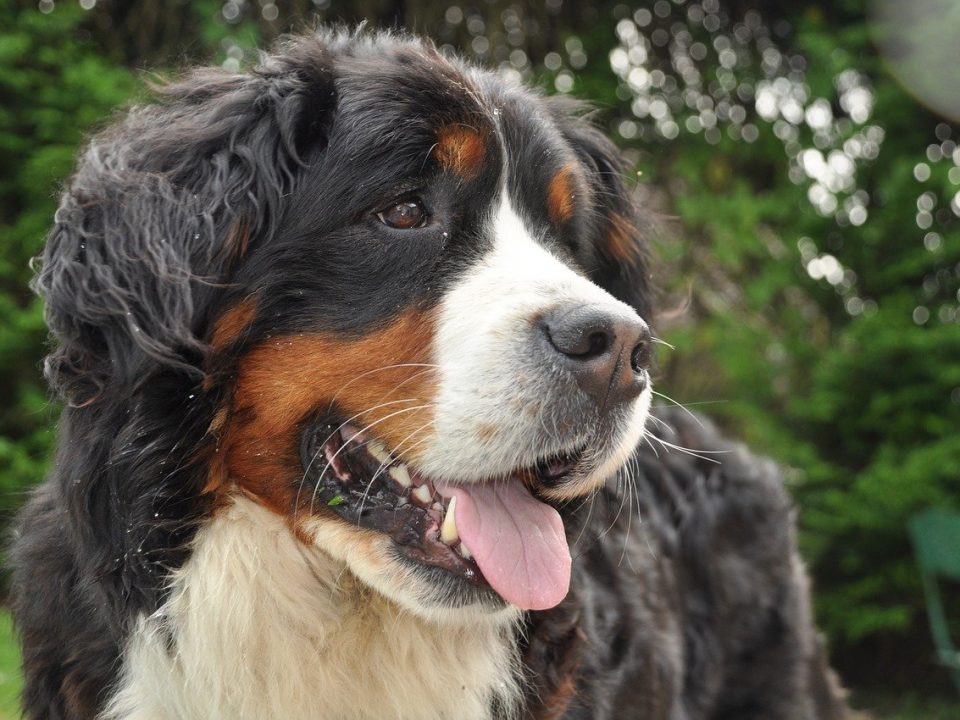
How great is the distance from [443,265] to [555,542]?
1.99ft

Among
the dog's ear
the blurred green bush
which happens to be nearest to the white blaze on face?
the dog's ear

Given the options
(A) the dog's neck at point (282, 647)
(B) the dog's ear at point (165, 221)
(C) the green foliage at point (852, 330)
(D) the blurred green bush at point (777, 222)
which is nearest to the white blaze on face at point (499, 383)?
(A) the dog's neck at point (282, 647)

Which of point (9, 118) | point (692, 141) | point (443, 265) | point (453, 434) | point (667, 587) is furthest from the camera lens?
point (692, 141)

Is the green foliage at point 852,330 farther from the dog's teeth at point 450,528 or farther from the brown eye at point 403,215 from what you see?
the dog's teeth at point 450,528

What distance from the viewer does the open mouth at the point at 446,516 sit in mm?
2029

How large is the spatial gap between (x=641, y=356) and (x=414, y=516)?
1.79 ft

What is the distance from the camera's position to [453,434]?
2006 mm

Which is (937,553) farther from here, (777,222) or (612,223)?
(612,223)

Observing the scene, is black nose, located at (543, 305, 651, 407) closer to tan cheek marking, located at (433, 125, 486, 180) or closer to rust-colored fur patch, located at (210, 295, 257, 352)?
tan cheek marking, located at (433, 125, 486, 180)

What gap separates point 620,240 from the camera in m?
2.83

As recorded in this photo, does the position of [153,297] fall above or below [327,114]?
below

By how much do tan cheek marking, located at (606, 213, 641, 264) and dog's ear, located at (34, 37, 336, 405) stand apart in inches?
35.3

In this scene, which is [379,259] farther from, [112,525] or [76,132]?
[76,132]

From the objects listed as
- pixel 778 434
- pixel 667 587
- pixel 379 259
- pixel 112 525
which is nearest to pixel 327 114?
pixel 379 259
